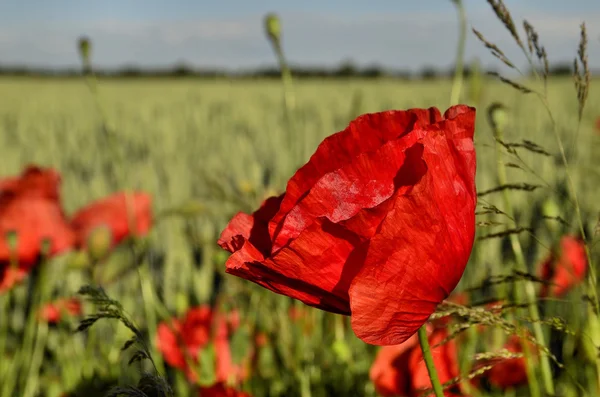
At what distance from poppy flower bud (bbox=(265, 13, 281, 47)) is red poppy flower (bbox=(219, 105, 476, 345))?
0.27m

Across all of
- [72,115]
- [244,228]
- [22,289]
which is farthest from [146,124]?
[244,228]

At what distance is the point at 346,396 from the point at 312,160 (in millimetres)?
459

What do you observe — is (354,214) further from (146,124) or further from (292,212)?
(146,124)

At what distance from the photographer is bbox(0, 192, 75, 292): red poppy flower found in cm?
73

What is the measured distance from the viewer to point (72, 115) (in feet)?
15.6

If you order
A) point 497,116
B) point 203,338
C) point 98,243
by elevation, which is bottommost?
point 203,338

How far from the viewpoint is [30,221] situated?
2.44ft

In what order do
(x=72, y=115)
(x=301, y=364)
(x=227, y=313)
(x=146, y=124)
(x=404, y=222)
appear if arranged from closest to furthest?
(x=404, y=222), (x=301, y=364), (x=227, y=313), (x=146, y=124), (x=72, y=115)

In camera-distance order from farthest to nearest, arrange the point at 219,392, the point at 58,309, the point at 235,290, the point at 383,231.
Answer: the point at 235,290 < the point at 58,309 < the point at 219,392 < the point at 383,231

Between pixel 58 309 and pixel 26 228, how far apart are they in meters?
0.14

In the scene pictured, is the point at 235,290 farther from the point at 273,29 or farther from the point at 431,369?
the point at 431,369

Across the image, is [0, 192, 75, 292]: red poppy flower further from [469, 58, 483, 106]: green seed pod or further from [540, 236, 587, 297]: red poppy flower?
[540, 236, 587, 297]: red poppy flower

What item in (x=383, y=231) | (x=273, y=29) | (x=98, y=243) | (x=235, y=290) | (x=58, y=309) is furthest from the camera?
(x=235, y=290)

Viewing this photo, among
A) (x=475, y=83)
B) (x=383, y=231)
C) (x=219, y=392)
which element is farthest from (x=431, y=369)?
(x=475, y=83)
